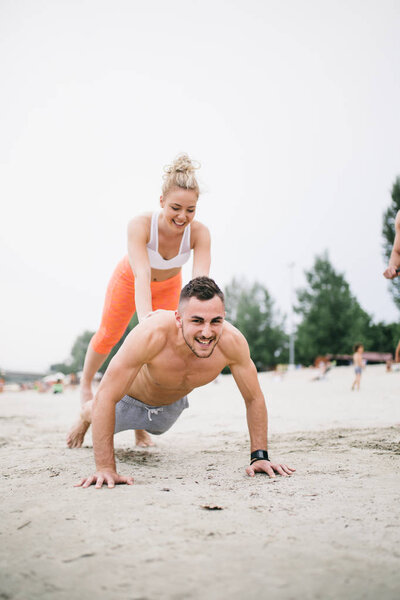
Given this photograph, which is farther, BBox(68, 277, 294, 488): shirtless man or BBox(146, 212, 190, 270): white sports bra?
BBox(146, 212, 190, 270): white sports bra

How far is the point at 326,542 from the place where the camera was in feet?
5.78

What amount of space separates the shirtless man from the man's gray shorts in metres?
0.10

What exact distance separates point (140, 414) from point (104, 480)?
1.11 meters

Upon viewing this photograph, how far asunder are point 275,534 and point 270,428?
428 centimetres

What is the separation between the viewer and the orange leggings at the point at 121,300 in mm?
4645

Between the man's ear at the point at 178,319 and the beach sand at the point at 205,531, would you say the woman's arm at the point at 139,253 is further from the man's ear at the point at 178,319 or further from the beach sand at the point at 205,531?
the beach sand at the point at 205,531

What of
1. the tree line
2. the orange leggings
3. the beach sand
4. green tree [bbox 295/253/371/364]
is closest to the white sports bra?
the orange leggings

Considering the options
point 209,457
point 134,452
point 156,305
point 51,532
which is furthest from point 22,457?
point 51,532

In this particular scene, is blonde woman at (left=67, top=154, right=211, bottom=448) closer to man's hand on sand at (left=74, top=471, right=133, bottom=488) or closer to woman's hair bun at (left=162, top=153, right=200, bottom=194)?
woman's hair bun at (left=162, top=153, right=200, bottom=194)

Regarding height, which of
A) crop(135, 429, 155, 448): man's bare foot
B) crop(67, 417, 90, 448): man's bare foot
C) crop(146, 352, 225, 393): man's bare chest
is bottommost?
crop(135, 429, 155, 448): man's bare foot

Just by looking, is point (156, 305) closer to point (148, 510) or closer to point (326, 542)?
point (148, 510)

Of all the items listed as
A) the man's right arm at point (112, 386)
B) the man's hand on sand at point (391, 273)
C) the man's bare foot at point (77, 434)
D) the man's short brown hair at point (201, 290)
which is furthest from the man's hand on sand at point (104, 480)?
the man's hand on sand at point (391, 273)

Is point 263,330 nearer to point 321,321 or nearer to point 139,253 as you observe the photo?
point 321,321

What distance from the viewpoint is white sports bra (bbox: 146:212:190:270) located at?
4.21m
